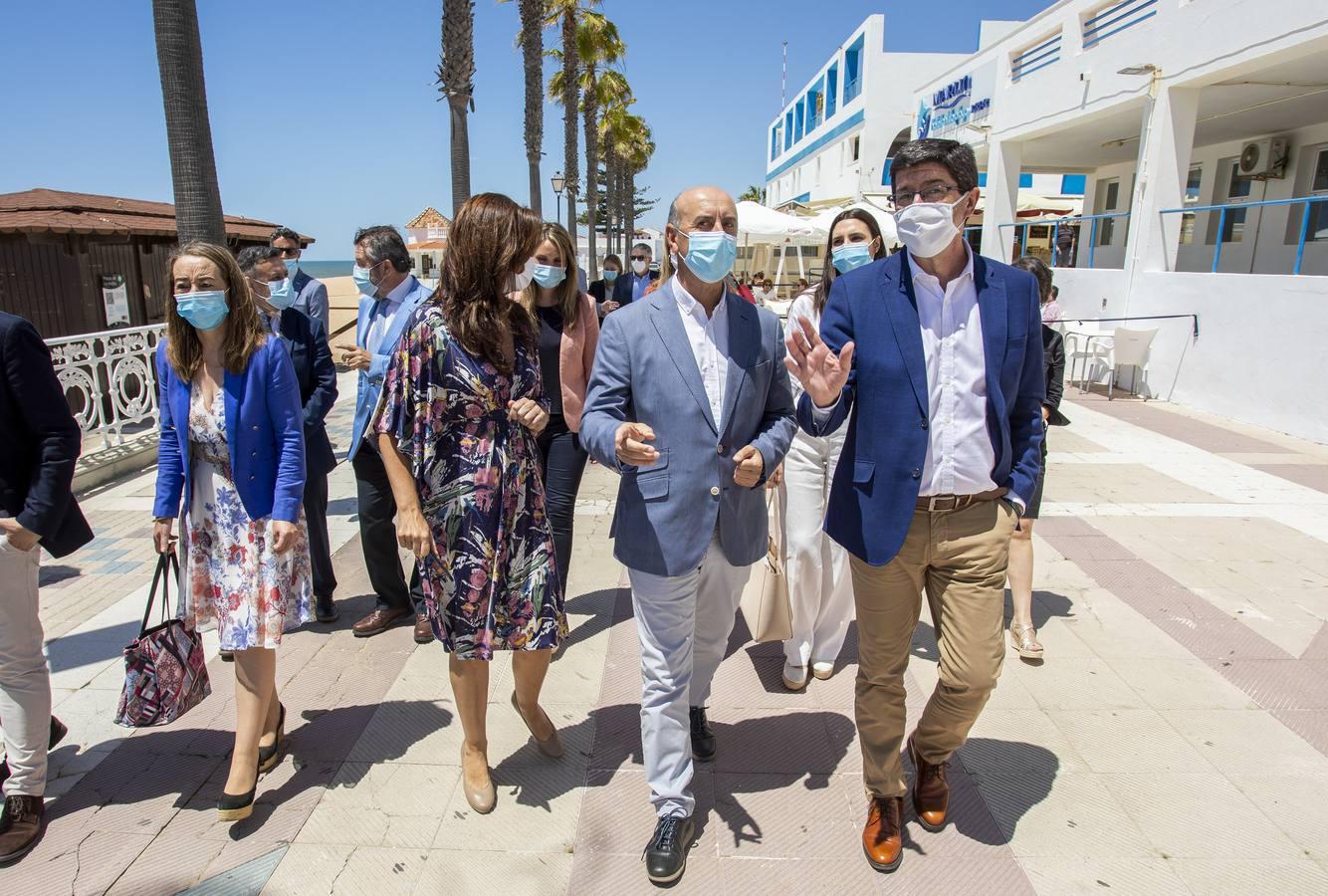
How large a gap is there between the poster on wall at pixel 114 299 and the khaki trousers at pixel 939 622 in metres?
11.1

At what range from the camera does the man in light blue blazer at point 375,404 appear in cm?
403

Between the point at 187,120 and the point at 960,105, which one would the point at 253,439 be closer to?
the point at 187,120

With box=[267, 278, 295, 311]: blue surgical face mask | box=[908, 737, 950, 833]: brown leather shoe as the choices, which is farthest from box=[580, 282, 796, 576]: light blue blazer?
box=[267, 278, 295, 311]: blue surgical face mask

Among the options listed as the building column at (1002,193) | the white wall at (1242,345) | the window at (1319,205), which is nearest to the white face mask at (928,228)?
the white wall at (1242,345)

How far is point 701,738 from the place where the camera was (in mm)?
3061

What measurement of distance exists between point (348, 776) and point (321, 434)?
1886 mm

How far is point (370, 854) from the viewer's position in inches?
100

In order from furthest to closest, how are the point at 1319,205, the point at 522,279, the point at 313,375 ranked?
the point at 1319,205 → the point at 313,375 → the point at 522,279

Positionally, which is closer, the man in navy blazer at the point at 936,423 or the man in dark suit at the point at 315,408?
the man in navy blazer at the point at 936,423

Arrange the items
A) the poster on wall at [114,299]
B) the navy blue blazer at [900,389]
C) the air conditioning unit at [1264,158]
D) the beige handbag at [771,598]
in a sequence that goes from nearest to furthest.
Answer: the navy blue blazer at [900,389] < the beige handbag at [771,598] < the poster on wall at [114,299] < the air conditioning unit at [1264,158]

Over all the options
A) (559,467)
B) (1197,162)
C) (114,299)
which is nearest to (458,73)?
(114,299)

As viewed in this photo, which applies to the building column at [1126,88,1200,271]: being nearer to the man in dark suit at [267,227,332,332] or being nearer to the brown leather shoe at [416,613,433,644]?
the man in dark suit at [267,227,332,332]

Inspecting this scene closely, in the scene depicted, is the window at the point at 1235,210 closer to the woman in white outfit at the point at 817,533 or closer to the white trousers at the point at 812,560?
the woman in white outfit at the point at 817,533

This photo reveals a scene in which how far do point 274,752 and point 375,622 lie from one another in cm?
117
